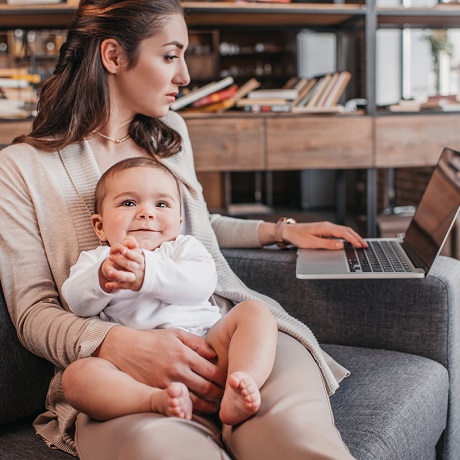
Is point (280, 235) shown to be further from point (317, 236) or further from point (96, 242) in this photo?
point (96, 242)

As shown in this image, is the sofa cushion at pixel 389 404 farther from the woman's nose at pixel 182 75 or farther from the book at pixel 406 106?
the book at pixel 406 106

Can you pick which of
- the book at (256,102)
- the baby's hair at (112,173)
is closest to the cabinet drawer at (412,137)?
the book at (256,102)

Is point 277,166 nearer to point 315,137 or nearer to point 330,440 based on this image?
point 315,137

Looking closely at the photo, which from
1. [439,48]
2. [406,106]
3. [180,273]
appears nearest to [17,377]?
[180,273]

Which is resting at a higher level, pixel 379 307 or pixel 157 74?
pixel 157 74

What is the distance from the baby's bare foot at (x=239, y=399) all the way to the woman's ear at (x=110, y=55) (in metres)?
0.81

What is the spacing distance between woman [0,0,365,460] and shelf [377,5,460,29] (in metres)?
1.83

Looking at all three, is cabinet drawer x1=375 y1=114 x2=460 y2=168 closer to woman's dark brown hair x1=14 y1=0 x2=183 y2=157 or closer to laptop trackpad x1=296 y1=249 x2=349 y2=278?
laptop trackpad x1=296 y1=249 x2=349 y2=278

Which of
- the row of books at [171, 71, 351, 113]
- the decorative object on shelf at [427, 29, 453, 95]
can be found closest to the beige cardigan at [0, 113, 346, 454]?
the row of books at [171, 71, 351, 113]

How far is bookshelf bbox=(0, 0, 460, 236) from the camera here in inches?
123

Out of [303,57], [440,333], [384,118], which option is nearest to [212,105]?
[384,118]

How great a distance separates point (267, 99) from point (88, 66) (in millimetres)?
1721

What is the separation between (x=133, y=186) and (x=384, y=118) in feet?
6.84

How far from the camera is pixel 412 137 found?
3.24 metres
